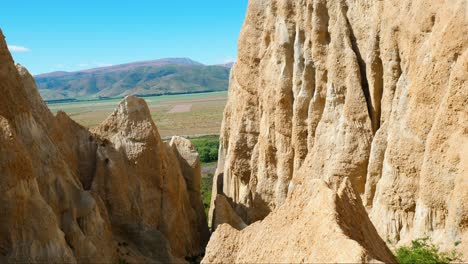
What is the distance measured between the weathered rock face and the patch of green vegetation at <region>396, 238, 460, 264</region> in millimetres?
10181

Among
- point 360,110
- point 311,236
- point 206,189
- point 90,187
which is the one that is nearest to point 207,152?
point 206,189

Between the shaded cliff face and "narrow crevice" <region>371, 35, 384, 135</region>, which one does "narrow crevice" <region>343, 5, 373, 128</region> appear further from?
"narrow crevice" <region>371, 35, 384, 135</region>

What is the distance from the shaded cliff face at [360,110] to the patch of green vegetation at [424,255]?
16.6 inches

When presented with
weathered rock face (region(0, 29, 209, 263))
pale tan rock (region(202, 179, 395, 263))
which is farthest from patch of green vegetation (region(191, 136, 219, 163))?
pale tan rock (region(202, 179, 395, 263))

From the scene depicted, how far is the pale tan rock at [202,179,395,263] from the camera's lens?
9244 mm

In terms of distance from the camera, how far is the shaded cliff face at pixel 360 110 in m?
16.6

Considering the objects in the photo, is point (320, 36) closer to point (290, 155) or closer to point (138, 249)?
point (290, 155)

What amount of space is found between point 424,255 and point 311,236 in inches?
243

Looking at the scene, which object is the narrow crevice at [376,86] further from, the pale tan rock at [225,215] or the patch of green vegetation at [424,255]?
the pale tan rock at [225,215]

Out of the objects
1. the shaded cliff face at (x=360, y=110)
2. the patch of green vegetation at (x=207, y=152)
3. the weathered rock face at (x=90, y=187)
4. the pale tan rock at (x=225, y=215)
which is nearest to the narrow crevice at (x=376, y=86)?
the shaded cliff face at (x=360, y=110)

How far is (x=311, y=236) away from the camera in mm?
10211

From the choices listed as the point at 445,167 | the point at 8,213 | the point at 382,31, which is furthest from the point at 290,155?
the point at 8,213

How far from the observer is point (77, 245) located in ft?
64.9

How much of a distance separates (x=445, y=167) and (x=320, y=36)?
33.8 ft
